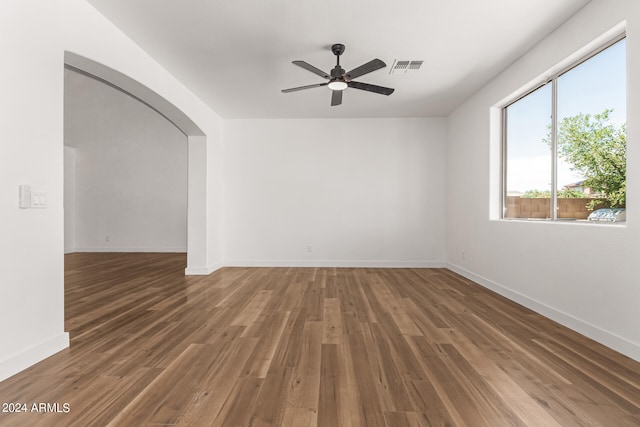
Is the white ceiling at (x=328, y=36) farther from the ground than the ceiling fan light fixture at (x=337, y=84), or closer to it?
farther from the ground

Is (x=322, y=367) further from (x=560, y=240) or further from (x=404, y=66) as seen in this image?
(x=404, y=66)

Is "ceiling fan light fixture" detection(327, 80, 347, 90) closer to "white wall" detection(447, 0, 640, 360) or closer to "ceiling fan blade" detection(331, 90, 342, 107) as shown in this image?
"ceiling fan blade" detection(331, 90, 342, 107)

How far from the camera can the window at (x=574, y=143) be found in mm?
2633

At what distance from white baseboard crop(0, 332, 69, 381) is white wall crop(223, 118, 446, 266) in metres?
3.87

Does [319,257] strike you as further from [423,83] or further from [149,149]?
[149,149]

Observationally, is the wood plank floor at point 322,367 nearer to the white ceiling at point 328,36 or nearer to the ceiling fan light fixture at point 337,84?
the ceiling fan light fixture at point 337,84

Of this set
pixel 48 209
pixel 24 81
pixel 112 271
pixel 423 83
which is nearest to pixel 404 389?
pixel 48 209

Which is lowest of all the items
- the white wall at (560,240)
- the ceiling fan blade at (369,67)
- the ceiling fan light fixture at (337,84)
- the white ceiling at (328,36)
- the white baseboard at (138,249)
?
the white baseboard at (138,249)

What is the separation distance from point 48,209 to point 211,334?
1.50 metres

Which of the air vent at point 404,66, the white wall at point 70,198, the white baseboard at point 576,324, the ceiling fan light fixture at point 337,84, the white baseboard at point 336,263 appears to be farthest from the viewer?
the white wall at point 70,198

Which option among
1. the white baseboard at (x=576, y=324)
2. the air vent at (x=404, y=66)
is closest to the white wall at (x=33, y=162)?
the air vent at (x=404, y=66)

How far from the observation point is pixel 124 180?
27.2 ft

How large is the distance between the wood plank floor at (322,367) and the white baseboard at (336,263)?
225 cm

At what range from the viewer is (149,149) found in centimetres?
834
